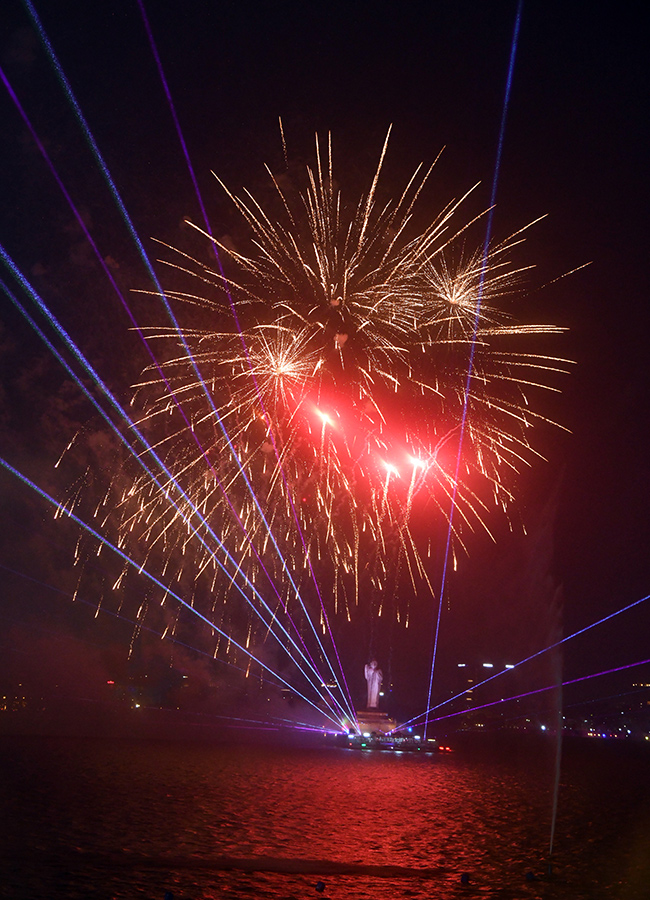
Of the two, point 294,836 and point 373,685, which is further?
point 373,685

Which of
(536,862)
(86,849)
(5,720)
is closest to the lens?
(86,849)

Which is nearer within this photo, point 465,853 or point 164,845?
point 164,845

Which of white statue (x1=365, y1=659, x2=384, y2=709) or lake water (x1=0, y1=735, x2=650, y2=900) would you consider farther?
white statue (x1=365, y1=659, x2=384, y2=709)

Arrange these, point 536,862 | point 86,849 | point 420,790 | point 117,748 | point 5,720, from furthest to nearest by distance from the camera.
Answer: point 5,720, point 117,748, point 420,790, point 536,862, point 86,849

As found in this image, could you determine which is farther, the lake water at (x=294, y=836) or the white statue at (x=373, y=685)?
the white statue at (x=373, y=685)

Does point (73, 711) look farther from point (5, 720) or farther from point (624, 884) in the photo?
point (624, 884)

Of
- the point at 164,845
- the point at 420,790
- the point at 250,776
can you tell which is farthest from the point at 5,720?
the point at 164,845

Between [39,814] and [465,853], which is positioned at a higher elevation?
[465,853]

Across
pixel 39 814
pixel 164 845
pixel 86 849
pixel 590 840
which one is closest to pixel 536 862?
pixel 590 840
